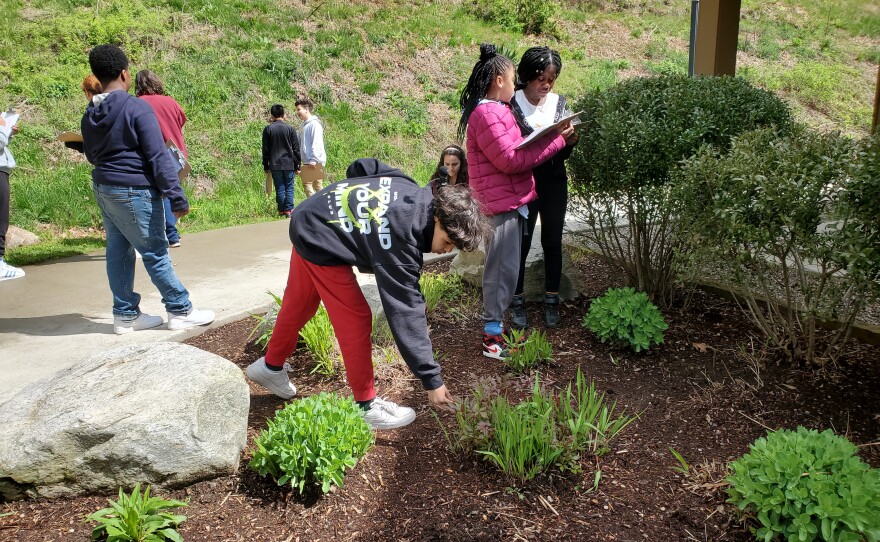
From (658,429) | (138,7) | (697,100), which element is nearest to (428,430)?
(658,429)

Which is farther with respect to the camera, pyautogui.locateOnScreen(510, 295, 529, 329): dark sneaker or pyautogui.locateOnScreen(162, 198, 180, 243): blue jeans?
pyautogui.locateOnScreen(162, 198, 180, 243): blue jeans

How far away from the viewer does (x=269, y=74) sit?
1175 cm

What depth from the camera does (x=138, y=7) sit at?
12.4 metres

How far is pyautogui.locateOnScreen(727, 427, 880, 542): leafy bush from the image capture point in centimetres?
201

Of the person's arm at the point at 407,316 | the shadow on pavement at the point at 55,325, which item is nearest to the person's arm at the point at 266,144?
the shadow on pavement at the point at 55,325

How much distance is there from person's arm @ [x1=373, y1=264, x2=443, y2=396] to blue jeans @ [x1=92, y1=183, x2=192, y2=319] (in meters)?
2.04

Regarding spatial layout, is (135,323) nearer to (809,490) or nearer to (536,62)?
(536,62)

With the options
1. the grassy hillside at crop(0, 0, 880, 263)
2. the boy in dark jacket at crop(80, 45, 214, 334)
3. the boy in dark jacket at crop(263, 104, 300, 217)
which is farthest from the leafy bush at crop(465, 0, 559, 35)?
the boy in dark jacket at crop(80, 45, 214, 334)

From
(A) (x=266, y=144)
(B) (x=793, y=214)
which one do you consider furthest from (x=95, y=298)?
(B) (x=793, y=214)

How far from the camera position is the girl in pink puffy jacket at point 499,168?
3.49 m

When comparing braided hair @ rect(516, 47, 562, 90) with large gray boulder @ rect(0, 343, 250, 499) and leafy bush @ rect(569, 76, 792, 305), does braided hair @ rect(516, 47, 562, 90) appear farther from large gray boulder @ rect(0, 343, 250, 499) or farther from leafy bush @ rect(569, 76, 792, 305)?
large gray boulder @ rect(0, 343, 250, 499)

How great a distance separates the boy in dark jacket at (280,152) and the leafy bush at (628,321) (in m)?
5.15

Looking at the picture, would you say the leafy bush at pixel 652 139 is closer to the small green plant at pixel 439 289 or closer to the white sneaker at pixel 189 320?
the small green plant at pixel 439 289

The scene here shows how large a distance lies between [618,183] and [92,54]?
3.16 m
